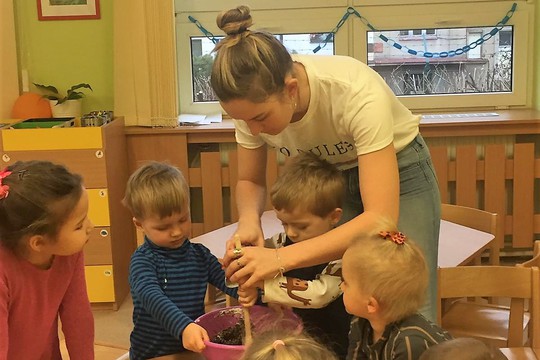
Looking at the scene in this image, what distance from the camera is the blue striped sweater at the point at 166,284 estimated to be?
5.56 ft

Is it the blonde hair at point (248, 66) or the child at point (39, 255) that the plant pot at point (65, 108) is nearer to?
the child at point (39, 255)

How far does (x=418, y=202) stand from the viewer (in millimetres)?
1677

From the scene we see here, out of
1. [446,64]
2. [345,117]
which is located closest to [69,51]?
[446,64]

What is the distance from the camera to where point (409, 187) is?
168 centimetres

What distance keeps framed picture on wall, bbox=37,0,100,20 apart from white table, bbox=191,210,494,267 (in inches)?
59.7

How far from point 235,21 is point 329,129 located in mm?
329

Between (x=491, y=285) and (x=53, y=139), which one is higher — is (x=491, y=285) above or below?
below

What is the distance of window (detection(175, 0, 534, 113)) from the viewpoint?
373cm

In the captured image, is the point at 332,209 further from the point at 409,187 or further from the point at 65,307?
the point at 65,307

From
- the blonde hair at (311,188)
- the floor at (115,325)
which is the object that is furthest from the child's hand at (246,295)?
the floor at (115,325)

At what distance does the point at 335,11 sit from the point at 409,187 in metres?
2.26

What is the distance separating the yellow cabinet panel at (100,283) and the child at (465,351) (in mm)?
2473

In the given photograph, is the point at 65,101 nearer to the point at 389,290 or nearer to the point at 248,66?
the point at 248,66

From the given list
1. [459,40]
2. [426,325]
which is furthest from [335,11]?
[426,325]
